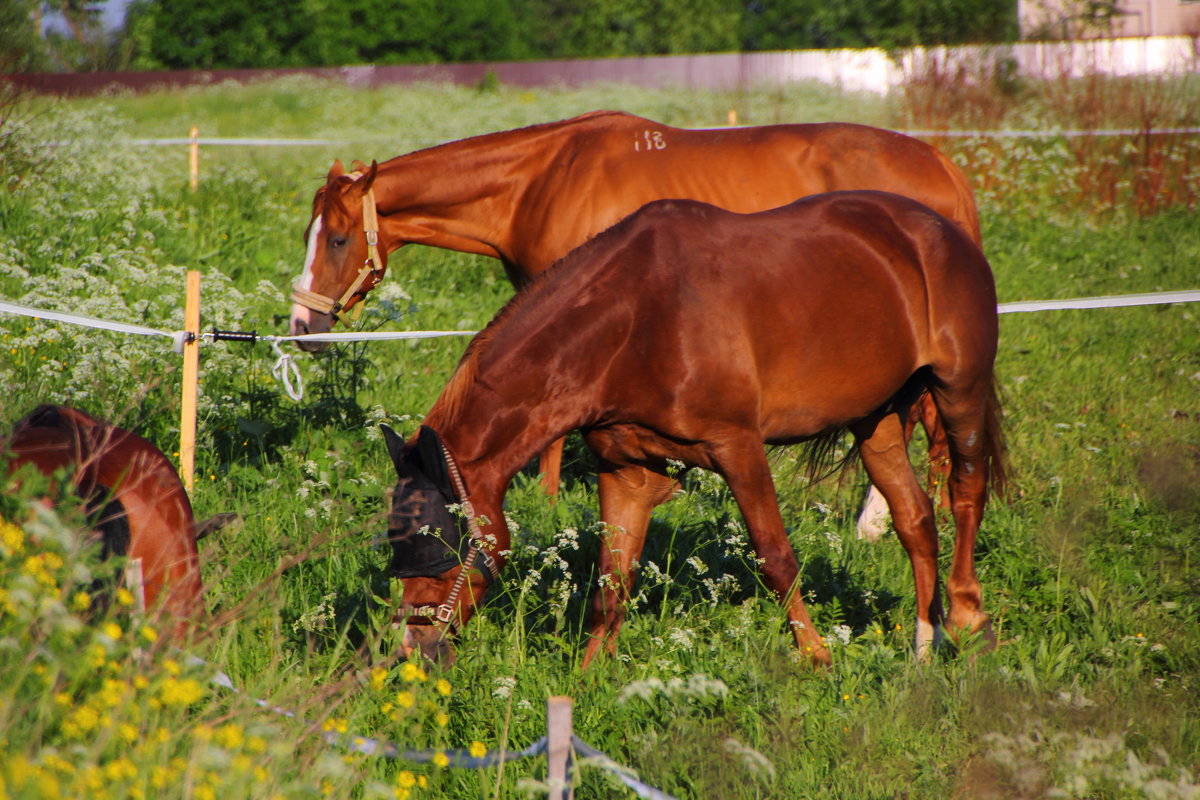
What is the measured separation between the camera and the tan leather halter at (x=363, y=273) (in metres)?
5.66

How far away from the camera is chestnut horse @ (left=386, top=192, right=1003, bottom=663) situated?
361 centimetres

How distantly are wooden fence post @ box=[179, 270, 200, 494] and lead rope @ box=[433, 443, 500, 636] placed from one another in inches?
79.1

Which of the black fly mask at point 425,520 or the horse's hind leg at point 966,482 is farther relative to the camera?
the horse's hind leg at point 966,482

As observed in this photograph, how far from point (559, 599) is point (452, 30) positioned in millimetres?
49623

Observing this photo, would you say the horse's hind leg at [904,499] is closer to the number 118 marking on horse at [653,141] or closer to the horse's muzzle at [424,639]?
the horse's muzzle at [424,639]

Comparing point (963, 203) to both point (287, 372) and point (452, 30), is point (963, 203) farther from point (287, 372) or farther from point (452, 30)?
point (452, 30)

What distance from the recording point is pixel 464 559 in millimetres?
3480

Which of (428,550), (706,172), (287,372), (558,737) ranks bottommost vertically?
(558,737)

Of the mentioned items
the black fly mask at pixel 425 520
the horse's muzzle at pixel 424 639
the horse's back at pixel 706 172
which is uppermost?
the horse's back at pixel 706 172

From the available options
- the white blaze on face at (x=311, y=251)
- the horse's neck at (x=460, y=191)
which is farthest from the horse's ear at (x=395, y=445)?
the horse's neck at (x=460, y=191)

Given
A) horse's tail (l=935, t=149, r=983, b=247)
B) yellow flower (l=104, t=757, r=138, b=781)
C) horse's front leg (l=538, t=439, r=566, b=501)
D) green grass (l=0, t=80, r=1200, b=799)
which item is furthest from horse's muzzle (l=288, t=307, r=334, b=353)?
yellow flower (l=104, t=757, r=138, b=781)

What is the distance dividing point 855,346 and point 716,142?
2.42 meters

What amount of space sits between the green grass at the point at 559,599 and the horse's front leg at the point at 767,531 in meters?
0.11

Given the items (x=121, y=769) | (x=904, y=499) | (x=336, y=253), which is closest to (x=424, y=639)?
(x=121, y=769)
